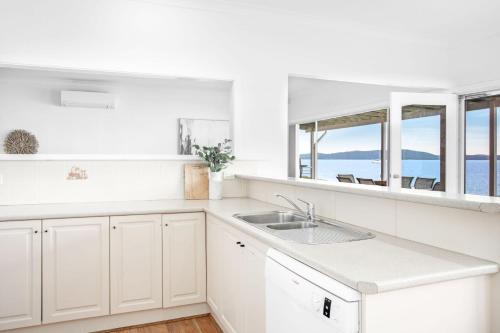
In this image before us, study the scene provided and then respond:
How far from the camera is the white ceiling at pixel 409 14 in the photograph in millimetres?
3449

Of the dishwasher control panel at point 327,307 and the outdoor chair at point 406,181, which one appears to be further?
the outdoor chair at point 406,181

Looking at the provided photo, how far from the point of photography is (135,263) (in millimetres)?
2578

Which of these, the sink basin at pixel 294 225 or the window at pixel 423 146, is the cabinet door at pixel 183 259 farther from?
the window at pixel 423 146

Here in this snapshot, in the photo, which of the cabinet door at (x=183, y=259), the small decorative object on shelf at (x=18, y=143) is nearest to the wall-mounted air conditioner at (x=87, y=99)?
the small decorative object on shelf at (x=18, y=143)

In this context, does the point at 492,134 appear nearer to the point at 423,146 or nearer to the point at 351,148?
the point at 423,146

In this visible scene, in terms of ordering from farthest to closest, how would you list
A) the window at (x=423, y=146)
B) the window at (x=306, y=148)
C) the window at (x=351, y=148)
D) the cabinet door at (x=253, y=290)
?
the window at (x=306, y=148), the window at (x=351, y=148), the window at (x=423, y=146), the cabinet door at (x=253, y=290)

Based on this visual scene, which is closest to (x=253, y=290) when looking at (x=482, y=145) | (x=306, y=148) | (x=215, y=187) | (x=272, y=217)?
(x=272, y=217)

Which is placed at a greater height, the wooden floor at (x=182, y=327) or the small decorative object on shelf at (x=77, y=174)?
the small decorative object on shelf at (x=77, y=174)

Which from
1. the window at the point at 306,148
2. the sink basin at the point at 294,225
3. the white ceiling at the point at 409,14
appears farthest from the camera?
the window at the point at 306,148

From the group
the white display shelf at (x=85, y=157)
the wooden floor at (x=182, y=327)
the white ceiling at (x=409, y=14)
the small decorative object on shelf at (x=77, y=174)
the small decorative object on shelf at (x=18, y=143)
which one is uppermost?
the white ceiling at (x=409, y=14)

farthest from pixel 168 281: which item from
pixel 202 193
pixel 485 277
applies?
pixel 485 277

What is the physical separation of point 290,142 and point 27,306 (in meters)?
5.87

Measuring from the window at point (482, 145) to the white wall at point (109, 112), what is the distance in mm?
3204

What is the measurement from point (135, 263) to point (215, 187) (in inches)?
36.5
